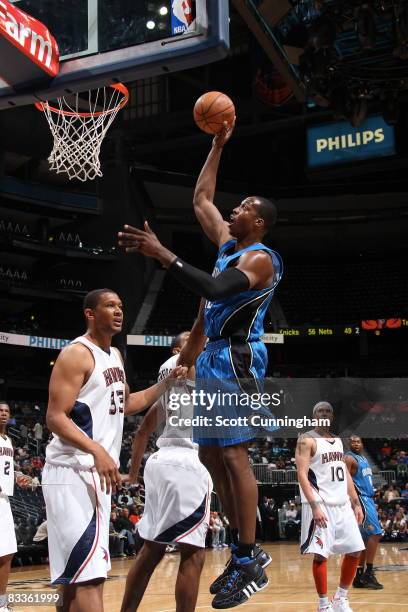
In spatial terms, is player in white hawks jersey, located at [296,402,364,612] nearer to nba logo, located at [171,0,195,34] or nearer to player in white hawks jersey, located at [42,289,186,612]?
player in white hawks jersey, located at [42,289,186,612]

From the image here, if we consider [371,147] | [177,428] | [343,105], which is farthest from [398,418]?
[371,147]

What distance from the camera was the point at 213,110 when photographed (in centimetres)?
460

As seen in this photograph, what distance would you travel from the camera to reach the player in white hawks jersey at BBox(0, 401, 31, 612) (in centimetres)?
768

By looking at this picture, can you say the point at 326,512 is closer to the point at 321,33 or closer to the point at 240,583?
the point at 240,583

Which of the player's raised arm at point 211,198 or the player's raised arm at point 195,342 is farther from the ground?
the player's raised arm at point 211,198

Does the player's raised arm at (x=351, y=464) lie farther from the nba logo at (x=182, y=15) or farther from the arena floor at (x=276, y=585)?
the nba logo at (x=182, y=15)

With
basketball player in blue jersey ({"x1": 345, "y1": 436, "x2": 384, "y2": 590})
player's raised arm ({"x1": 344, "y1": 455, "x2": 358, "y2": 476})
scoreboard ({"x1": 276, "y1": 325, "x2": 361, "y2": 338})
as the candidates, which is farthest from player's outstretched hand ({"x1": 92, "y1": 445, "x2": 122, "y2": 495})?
scoreboard ({"x1": 276, "y1": 325, "x2": 361, "y2": 338})

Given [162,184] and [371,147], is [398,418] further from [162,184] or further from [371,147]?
[162,184]

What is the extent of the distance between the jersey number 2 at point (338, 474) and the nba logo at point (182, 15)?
4.59 metres

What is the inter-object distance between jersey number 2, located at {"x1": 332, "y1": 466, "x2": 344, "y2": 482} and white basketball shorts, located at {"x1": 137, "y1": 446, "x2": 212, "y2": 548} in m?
2.39

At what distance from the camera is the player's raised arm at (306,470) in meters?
7.12

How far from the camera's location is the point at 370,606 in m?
8.32

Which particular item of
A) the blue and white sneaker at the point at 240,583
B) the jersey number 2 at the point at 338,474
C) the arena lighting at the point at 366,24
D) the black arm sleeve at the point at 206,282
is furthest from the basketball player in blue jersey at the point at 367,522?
the black arm sleeve at the point at 206,282

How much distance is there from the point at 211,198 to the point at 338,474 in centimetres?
404
